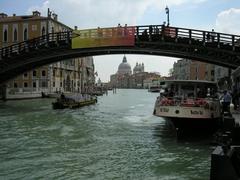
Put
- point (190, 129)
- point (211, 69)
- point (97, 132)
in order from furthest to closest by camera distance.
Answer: point (211, 69), point (97, 132), point (190, 129)

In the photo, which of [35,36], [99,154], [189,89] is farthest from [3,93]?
[99,154]

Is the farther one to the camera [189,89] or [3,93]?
[3,93]

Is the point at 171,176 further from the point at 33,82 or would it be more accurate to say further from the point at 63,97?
the point at 33,82

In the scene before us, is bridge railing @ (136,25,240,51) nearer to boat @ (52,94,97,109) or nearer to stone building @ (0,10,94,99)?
boat @ (52,94,97,109)

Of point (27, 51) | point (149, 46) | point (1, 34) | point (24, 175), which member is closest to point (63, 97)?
point (27, 51)

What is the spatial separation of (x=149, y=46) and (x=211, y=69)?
7422cm

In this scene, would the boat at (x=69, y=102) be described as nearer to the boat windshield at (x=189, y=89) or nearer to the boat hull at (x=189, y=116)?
the boat windshield at (x=189, y=89)

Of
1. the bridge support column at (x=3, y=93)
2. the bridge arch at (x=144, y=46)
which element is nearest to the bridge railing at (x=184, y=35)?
the bridge arch at (x=144, y=46)

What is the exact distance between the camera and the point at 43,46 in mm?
31641

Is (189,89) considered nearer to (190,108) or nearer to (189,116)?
(190,108)

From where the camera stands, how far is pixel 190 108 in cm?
1622

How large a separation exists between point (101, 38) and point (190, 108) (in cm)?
1571

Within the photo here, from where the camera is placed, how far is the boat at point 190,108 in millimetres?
16266

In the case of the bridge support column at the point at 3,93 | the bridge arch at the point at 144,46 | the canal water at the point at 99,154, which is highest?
the bridge arch at the point at 144,46
